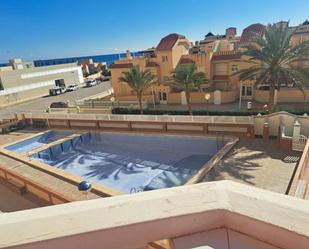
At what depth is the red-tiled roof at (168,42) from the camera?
3225cm

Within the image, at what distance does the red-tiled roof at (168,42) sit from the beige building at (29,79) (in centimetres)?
2842

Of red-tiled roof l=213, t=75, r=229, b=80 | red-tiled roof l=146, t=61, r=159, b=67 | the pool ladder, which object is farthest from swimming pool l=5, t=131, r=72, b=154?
red-tiled roof l=213, t=75, r=229, b=80

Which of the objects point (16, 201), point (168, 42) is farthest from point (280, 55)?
point (16, 201)

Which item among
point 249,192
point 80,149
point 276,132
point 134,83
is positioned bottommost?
point 80,149

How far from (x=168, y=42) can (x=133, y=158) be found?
19682 millimetres

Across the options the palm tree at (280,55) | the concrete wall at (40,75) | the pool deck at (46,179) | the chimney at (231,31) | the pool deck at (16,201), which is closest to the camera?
the pool deck at (46,179)

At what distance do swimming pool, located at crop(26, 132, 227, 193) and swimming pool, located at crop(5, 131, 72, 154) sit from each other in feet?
9.09

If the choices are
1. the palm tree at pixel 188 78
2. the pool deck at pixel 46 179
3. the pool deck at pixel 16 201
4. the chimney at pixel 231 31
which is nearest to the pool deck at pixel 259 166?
the pool deck at pixel 46 179

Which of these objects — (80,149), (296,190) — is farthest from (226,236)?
(80,149)

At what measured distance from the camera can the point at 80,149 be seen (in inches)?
857

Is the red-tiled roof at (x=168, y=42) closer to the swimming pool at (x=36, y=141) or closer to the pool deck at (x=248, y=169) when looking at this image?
the swimming pool at (x=36, y=141)

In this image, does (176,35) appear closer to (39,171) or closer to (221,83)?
(221,83)

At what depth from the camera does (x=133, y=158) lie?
18984mm

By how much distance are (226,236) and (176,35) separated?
113ft
